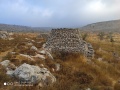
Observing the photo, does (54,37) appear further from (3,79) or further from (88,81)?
(3,79)

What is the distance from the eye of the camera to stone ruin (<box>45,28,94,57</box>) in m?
30.8

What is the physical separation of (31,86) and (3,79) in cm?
239

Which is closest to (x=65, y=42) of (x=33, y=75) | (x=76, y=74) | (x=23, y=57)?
(x=23, y=57)

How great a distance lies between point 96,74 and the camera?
26938 mm

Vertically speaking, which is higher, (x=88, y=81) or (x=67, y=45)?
(x=67, y=45)

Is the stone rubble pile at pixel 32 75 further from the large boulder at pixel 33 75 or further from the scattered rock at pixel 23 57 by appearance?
the scattered rock at pixel 23 57

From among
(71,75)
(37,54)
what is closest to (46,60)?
(37,54)

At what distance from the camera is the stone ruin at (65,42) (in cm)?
3081

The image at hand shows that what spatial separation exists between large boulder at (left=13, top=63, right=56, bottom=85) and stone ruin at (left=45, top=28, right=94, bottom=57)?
26.7 feet

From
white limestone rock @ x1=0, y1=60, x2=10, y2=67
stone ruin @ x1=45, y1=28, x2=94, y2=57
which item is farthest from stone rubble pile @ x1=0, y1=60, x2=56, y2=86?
stone ruin @ x1=45, y1=28, x2=94, y2=57

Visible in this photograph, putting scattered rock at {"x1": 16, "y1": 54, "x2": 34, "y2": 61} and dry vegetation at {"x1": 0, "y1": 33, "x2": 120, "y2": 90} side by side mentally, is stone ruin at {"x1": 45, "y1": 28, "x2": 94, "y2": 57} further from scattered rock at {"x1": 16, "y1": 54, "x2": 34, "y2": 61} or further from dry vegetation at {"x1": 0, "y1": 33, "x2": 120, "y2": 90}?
scattered rock at {"x1": 16, "y1": 54, "x2": 34, "y2": 61}

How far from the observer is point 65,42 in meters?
31.3

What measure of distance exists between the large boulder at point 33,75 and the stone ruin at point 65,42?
814 cm

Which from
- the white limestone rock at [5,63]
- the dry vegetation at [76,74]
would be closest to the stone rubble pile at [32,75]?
the dry vegetation at [76,74]
